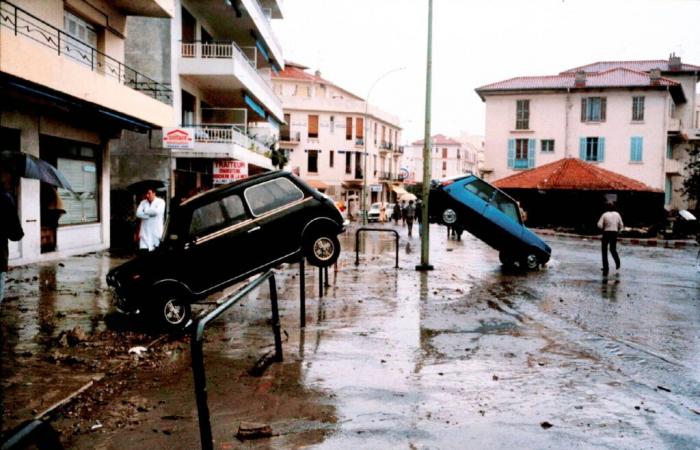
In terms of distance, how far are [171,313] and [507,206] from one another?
11.2 metres

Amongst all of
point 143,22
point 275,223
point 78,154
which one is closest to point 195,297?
point 275,223

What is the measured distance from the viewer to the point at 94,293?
11.4 meters

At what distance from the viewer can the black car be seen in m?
8.70

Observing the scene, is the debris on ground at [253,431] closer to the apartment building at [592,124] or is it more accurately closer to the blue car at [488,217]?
the blue car at [488,217]

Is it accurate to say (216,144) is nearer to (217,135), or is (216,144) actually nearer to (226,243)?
(217,135)

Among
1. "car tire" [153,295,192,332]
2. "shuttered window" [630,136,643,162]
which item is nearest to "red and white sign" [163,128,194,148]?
"car tire" [153,295,192,332]

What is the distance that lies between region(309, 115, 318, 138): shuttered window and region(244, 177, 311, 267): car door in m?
59.4

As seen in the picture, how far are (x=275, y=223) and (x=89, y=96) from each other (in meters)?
7.43

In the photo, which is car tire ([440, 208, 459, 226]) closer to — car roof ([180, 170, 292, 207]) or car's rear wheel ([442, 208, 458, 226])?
car's rear wheel ([442, 208, 458, 226])

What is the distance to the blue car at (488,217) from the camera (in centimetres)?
1700

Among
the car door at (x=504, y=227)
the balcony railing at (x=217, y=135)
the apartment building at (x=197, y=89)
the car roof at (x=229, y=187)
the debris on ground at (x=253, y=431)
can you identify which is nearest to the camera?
the debris on ground at (x=253, y=431)

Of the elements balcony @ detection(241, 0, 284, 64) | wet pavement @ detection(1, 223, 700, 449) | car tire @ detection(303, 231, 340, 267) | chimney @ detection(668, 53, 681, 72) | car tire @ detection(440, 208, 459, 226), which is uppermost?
chimney @ detection(668, 53, 681, 72)

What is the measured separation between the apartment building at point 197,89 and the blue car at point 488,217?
820cm

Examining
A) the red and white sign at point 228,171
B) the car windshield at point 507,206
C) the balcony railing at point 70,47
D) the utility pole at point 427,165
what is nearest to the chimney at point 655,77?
the red and white sign at point 228,171
